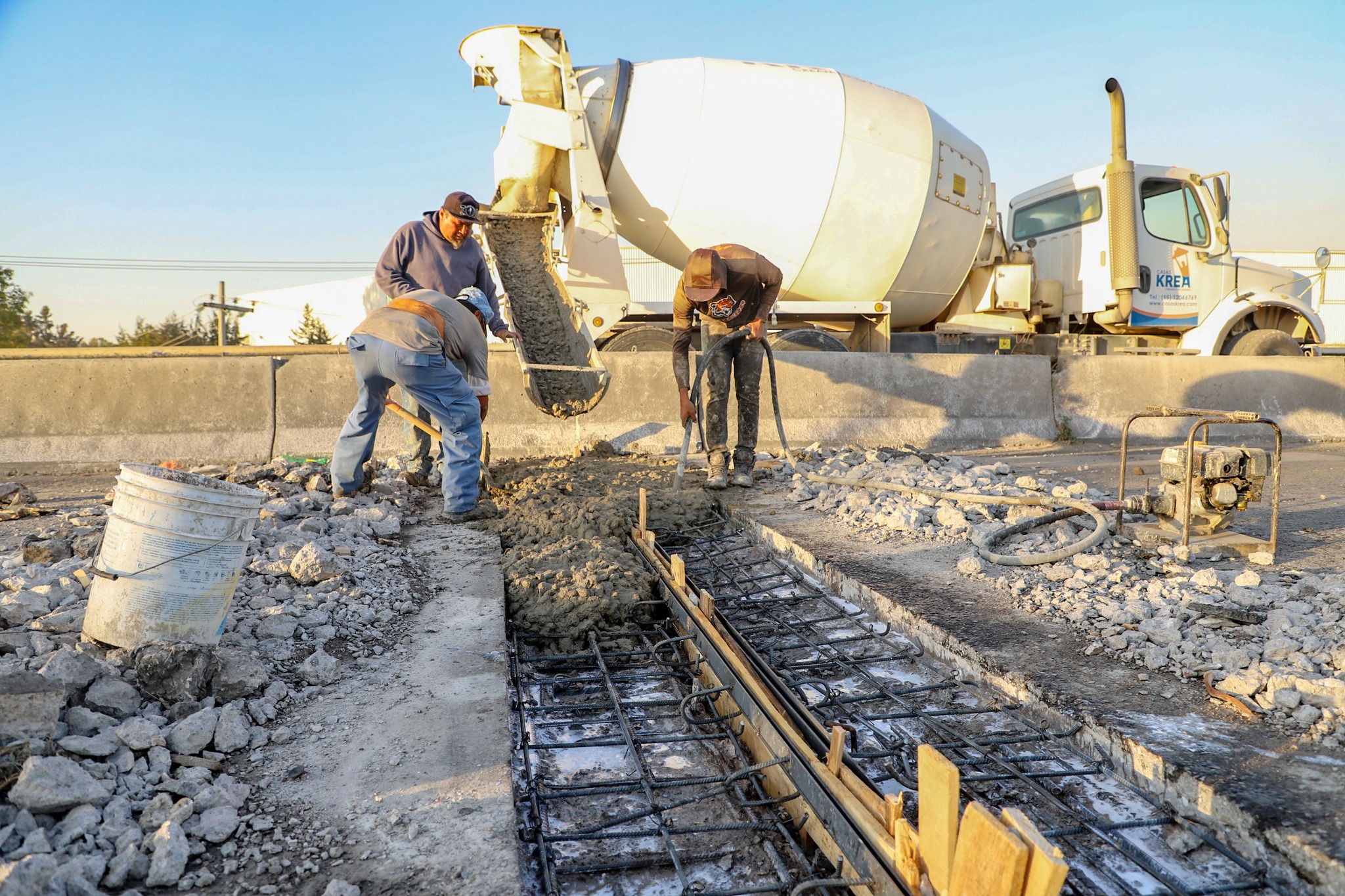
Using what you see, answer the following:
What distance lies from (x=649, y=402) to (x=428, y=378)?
2.69 metres

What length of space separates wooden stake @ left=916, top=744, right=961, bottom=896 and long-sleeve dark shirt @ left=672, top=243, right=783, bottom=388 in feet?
11.8

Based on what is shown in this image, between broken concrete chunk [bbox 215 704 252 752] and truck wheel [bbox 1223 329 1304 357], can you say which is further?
truck wheel [bbox 1223 329 1304 357]

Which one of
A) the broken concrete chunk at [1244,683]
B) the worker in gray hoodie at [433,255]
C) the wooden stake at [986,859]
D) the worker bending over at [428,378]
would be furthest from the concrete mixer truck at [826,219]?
the wooden stake at [986,859]

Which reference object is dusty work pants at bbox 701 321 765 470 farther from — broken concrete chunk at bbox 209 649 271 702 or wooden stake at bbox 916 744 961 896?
wooden stake at bbox 916 744 961 896

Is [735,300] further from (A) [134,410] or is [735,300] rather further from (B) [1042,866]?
(A) [134,410]

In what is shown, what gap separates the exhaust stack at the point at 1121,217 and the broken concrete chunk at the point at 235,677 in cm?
838

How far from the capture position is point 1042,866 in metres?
1.12

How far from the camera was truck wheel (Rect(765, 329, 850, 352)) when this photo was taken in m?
7.35

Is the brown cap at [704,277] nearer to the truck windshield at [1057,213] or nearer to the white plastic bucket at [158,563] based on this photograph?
the white plastic bucket at [158,563]

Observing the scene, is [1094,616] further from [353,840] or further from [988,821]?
[353,840]

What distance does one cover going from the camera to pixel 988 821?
1.20m

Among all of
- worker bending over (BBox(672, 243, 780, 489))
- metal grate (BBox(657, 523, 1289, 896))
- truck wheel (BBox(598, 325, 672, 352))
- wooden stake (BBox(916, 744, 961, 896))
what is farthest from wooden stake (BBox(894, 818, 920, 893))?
truck wheel (BBox(598, 325, 672, 352))

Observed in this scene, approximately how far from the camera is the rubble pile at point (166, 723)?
1472mm

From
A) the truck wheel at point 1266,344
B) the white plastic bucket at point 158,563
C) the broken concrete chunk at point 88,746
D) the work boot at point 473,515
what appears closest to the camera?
the broken concrete chunk at point 88,746
